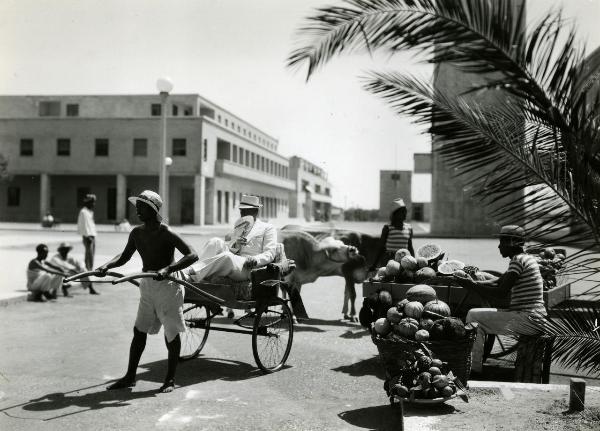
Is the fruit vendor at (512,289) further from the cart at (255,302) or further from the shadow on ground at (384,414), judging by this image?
the cart at (255,302)

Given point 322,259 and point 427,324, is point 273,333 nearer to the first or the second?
point 427,324

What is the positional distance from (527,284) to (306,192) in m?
93.5

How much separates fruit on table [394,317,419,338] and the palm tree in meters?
1.38

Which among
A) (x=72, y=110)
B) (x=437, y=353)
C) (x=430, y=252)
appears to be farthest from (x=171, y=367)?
(x=72, y=110)

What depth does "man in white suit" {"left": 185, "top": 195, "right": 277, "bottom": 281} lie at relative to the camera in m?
6.77

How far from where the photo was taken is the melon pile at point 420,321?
536 centimetres

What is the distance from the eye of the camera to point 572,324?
430cm

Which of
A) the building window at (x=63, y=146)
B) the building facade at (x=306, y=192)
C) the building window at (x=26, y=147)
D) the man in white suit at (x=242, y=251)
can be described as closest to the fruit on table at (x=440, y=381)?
the man in white suit at (x=242, y=251)

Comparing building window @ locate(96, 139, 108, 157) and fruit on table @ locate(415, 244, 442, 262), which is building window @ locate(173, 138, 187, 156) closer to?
building window @ locate(96, 139, 108, 157)

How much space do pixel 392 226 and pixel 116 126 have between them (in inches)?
1832

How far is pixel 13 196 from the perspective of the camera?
55000 millimetres

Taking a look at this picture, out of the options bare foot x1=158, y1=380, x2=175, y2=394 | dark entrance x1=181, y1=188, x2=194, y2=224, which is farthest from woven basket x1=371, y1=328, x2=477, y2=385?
dark entrance x1=181, y1=188, x2=194, y2=224

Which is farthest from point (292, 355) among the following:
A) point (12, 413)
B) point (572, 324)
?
point (572, 324)

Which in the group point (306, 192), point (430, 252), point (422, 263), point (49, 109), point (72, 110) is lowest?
point (422, 263)
